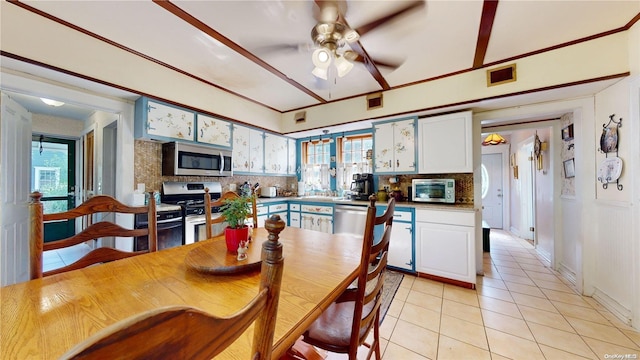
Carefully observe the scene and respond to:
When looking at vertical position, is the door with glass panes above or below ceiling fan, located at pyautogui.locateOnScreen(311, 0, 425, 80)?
below

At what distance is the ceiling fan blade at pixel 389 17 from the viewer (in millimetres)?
1694

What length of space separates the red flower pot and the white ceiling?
1651 millimetres

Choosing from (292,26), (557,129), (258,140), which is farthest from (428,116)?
(258,140)

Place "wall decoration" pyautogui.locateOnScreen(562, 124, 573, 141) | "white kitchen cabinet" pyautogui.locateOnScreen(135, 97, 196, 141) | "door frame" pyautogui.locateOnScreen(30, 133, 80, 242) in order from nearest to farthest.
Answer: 1. "white kitchen cabinet" pyautogui.locateOnScreen(135, 97, 196, 141)
2. "wall decoration" pyautogui.locateOnScreen(562, 124, 573, 141)
3. "door frame" pyautogui.locateOnScreen(30, 133, 80, 242)

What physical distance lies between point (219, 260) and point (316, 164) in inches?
139

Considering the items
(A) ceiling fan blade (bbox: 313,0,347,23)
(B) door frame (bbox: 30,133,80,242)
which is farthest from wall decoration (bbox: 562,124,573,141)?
(B) door frame (bbox: 30,133,80,242)

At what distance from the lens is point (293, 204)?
404 cm

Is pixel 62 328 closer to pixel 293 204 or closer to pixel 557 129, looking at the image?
pixel 293 204

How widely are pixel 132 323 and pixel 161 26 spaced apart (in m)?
2.52

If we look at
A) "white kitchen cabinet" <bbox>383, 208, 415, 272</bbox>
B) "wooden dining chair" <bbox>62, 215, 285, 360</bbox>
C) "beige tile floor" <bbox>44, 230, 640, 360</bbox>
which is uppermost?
"wooden dining chair" <bbox>62, 215, 285, 360</bbox>

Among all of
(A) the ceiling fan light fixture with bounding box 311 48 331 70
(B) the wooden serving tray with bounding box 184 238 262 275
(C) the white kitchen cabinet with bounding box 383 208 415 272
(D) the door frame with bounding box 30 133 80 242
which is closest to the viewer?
(B) the wooden serving tray with bounding box 184 238 262 275

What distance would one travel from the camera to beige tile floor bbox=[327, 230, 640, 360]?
1.65 m

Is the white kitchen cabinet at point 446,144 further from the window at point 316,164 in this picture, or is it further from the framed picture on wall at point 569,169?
the window at point 316,164

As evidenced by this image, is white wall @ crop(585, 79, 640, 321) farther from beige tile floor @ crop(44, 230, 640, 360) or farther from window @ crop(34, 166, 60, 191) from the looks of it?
window @ crop(34, 166, 60, 191)
